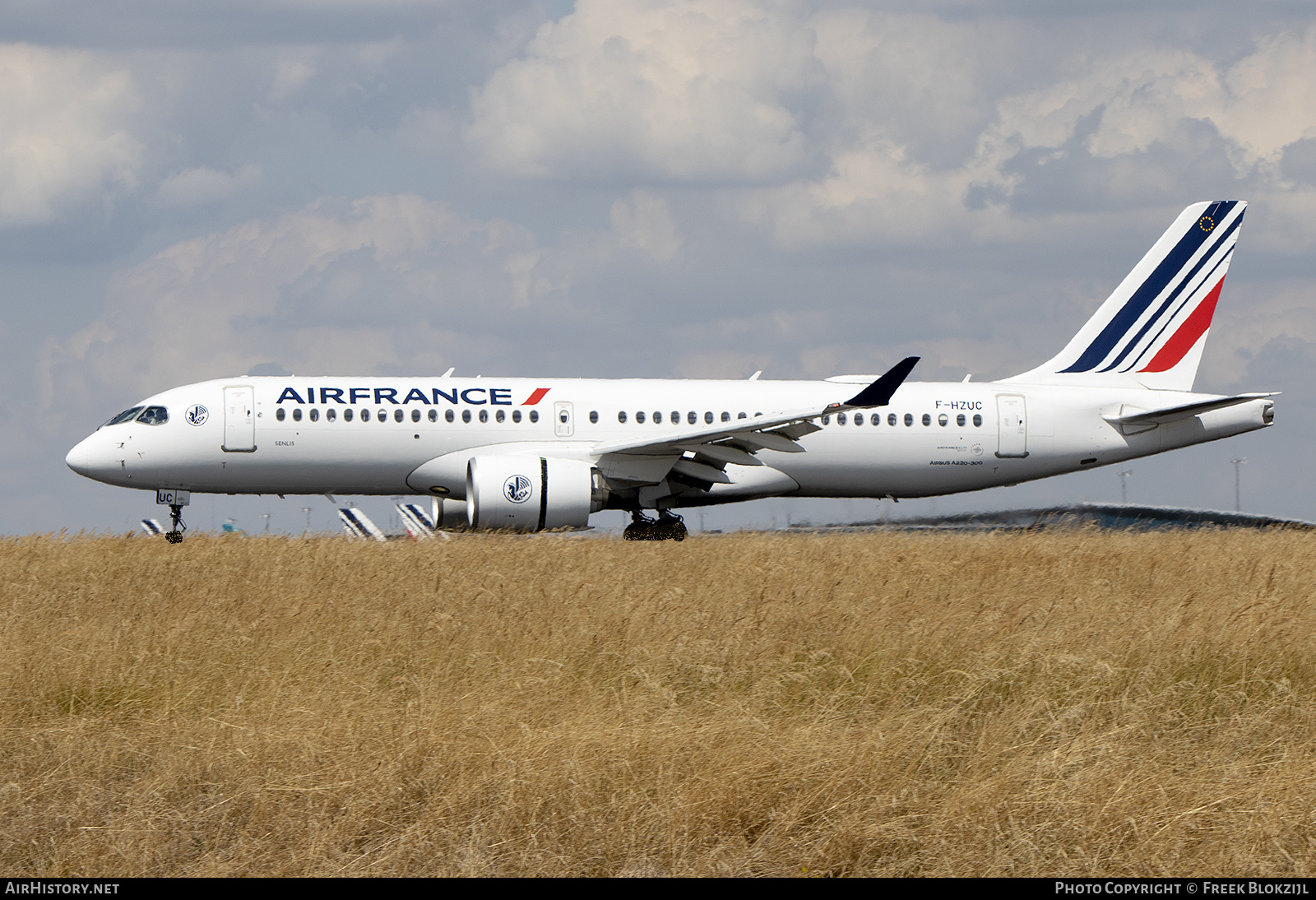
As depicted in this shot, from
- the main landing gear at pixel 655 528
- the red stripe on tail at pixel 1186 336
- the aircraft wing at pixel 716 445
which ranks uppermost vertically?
the red stripe on tail at pixel 1186 336

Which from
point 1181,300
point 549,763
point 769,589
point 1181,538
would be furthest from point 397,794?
point 1181,300

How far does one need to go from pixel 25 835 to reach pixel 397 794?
167 centimetres

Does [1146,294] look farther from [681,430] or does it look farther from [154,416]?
[154,416]

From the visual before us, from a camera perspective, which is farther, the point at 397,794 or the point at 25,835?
the point at 397,794

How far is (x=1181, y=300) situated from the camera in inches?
1149

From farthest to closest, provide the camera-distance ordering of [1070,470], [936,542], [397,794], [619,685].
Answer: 1. [1070,470]
2. [936,542]
3. [619,685]
4. [397,794]

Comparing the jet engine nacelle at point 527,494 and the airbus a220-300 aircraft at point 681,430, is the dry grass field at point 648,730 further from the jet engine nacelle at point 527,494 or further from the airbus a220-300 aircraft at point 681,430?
the airbus a220-300 aircraft at point 681,430

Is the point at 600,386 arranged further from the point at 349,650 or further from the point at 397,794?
the point at 397,794

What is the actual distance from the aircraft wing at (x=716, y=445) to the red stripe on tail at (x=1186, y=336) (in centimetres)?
982

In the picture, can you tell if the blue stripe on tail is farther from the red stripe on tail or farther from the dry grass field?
the dry grass field

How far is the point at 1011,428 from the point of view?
26859 mm

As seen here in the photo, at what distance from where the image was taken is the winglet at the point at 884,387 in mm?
21672

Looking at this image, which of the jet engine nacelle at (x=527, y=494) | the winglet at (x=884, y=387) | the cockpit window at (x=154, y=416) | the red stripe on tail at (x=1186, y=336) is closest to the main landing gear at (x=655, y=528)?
the jet engine nacelle at (x=527, y=494)

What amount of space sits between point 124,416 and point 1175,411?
2145 centimetres
